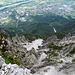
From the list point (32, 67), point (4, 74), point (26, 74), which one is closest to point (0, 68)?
point (4, 74)

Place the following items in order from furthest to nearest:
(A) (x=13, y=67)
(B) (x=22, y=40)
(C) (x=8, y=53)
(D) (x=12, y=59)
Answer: (B) (x=22, y=40), (C) (x=8, y=53), (D) (x=12, y=59), (A) (x=13, y=67)

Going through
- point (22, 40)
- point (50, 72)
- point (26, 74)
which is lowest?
point (22, 40)

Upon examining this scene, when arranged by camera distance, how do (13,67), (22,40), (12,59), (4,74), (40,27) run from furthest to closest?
(40,27), (22,40), (12,59), (13,67), (4,74)

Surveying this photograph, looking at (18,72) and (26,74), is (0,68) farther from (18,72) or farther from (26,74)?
(26,74)

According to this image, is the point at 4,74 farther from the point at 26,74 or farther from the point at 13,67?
the point at 26,74

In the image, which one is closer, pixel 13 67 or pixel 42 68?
pixel 13 67

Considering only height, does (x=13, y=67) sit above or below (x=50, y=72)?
above

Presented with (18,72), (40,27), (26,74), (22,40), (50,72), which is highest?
(18,72)

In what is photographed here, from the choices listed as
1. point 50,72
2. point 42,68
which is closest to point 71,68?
point 50,72

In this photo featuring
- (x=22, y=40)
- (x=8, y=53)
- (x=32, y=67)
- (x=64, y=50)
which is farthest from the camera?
(x=22, y=40)
